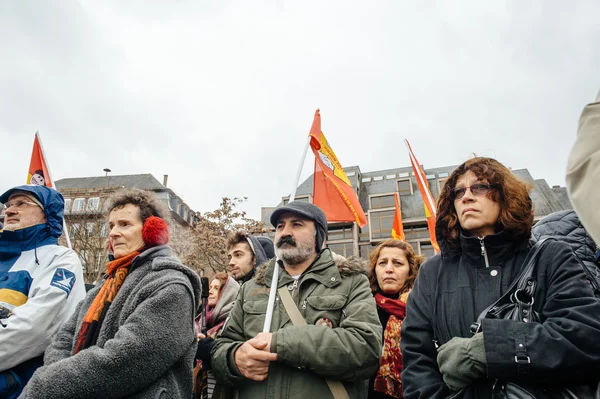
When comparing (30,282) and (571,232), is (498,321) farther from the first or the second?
(30,282)

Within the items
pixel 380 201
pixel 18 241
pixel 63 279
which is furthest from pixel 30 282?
pixel 380 201

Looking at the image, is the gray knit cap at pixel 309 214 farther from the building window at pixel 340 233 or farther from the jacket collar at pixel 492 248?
the building window at pixel 340 233

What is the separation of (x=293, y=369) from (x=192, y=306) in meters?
0.78

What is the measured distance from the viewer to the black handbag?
1639 mm

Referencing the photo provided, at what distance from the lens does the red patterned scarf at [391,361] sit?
3197 millimetres

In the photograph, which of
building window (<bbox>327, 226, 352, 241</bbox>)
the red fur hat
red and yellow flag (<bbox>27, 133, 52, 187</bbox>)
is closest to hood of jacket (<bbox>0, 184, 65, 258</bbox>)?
the red fur hat

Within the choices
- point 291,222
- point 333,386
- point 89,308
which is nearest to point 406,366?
point 333,386

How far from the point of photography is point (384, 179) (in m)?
39.4

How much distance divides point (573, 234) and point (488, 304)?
0.84 m

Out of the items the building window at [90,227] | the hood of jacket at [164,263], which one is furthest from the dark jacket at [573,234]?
the building window at [90,227]

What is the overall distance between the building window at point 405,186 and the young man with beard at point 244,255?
111 ft

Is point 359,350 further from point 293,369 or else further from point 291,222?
point 291,222

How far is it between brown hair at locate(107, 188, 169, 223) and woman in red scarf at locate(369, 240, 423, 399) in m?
2.13

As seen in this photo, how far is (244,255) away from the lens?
15.6 ft
